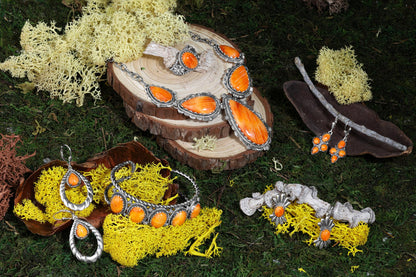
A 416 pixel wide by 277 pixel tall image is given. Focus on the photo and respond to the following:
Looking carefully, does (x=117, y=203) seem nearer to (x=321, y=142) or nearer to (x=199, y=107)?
(x=199, y=107)

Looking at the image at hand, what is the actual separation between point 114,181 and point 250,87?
5.34 feet

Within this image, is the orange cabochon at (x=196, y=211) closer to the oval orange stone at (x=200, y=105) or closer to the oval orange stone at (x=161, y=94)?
the oval orange stone at (x=200, y=105)

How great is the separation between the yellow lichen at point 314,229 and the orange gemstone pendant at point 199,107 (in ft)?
3.42

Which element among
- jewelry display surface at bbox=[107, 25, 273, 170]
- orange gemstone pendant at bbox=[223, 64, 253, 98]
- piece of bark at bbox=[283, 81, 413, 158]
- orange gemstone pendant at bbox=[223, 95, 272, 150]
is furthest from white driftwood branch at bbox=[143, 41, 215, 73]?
piece of bark at bbox=[283, 81, 413, 158]

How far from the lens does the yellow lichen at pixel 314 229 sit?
4406 millimetres

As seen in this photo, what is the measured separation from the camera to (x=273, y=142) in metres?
5.25

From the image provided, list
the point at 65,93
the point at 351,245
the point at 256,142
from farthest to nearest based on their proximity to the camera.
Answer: the point at 65,93 < the point at 256,142 < the point at 351,245

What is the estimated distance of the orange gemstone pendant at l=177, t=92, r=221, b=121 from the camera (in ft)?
15.4

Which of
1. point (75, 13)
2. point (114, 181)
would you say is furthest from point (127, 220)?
point (75, 13)

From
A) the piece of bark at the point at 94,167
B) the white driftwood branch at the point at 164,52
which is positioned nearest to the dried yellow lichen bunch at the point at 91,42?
the white driftwood branch at the point at 164,52

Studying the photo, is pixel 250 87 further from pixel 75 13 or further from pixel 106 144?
pixel 75 13

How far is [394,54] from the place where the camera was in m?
6.08

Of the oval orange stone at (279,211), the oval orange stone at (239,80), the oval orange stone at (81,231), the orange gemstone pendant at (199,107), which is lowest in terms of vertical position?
the oval orange stone at (81,231)

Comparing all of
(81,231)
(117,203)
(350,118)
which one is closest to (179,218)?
(117,203)
